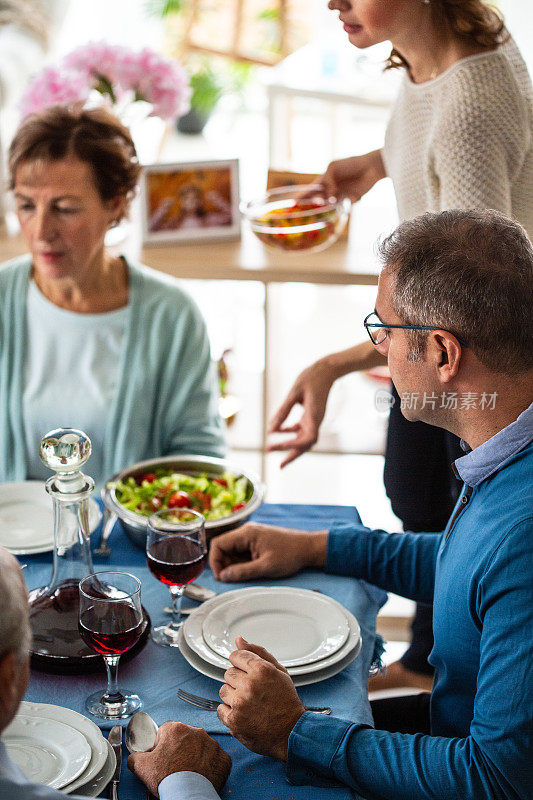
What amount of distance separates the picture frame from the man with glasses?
1665 mm

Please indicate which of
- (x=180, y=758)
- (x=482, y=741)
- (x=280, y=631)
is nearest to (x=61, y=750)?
(x=180, y=758)

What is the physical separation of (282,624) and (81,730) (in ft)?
1.16

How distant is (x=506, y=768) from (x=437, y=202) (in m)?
1.09

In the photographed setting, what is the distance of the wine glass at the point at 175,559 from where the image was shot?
1.30 m

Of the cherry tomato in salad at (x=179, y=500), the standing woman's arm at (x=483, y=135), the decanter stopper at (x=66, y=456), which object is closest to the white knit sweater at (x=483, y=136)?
the standing woman's arm at (x=483, y=135)

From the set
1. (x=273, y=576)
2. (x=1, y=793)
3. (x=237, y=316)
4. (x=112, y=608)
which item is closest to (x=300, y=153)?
(x=237, y=316)

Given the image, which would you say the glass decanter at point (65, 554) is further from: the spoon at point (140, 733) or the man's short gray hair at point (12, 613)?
the man's short gray hair at point (12, 613)

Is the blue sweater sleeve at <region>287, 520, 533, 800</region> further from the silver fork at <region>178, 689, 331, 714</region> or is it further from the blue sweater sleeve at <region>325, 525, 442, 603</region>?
the blue sweater sleeve at <region>325, 525, 442, 603</region>

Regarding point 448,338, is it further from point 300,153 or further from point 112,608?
point 300,153

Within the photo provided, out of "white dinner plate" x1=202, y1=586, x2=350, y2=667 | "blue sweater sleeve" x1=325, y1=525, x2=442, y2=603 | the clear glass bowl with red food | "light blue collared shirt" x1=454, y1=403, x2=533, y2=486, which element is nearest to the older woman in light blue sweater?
the clear glass bowl with red food

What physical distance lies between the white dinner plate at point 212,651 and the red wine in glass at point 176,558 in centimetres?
6

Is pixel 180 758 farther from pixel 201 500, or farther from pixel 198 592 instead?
pixel 201 500

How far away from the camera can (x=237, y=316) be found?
480 cm

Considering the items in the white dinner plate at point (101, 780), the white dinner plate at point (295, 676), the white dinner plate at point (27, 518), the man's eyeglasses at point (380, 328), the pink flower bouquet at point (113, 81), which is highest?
the pink flower bouquet at point (113, 81)
